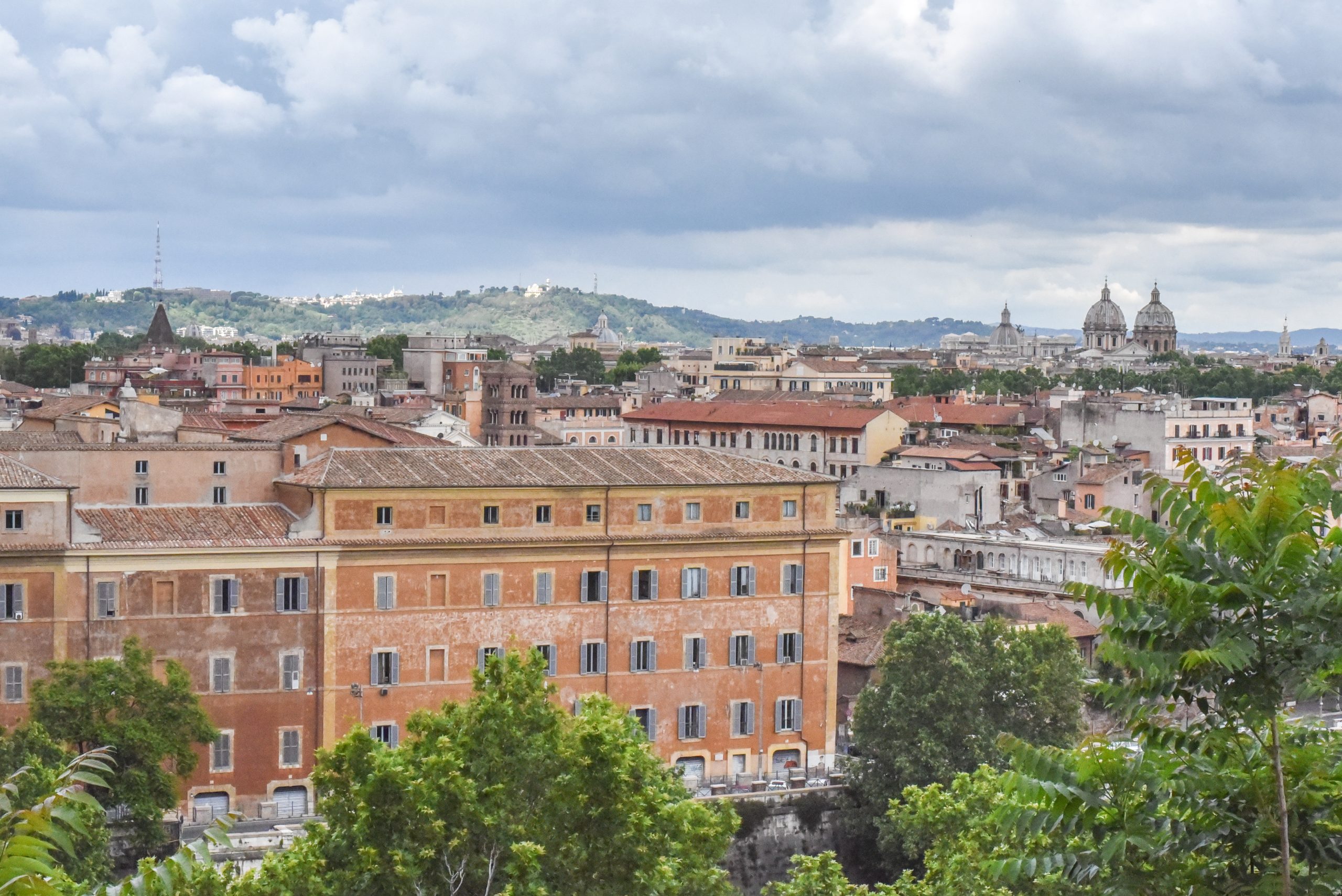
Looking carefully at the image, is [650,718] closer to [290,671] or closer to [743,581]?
[743,581]

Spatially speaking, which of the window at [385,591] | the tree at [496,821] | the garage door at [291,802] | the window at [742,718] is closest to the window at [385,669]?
the window at [385,591]

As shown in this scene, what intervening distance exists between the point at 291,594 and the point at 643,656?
875cm

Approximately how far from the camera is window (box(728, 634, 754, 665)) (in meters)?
49.8

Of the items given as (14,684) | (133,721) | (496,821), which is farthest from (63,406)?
(496,821)

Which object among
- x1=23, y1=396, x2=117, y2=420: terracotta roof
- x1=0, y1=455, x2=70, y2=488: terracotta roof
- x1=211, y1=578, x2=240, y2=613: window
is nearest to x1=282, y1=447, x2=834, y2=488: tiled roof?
x1=211, y1=578, x2=240, y2=613: window

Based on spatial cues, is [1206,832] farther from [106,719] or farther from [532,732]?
[106,719]

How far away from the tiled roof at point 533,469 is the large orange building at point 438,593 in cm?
8

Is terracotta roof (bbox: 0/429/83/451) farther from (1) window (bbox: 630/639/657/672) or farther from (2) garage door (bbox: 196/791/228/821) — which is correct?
(1) window (bbox: 630/639/657/672)

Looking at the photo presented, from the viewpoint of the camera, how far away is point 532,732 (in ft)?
94.8

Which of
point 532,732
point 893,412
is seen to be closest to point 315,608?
point 532,732

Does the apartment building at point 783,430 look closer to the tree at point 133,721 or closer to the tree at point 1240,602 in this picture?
the tree at point 133,721

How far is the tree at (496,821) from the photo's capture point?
25922 millimetres

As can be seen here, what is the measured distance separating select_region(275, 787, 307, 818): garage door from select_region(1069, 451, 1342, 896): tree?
3421cm

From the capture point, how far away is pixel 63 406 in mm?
88062
